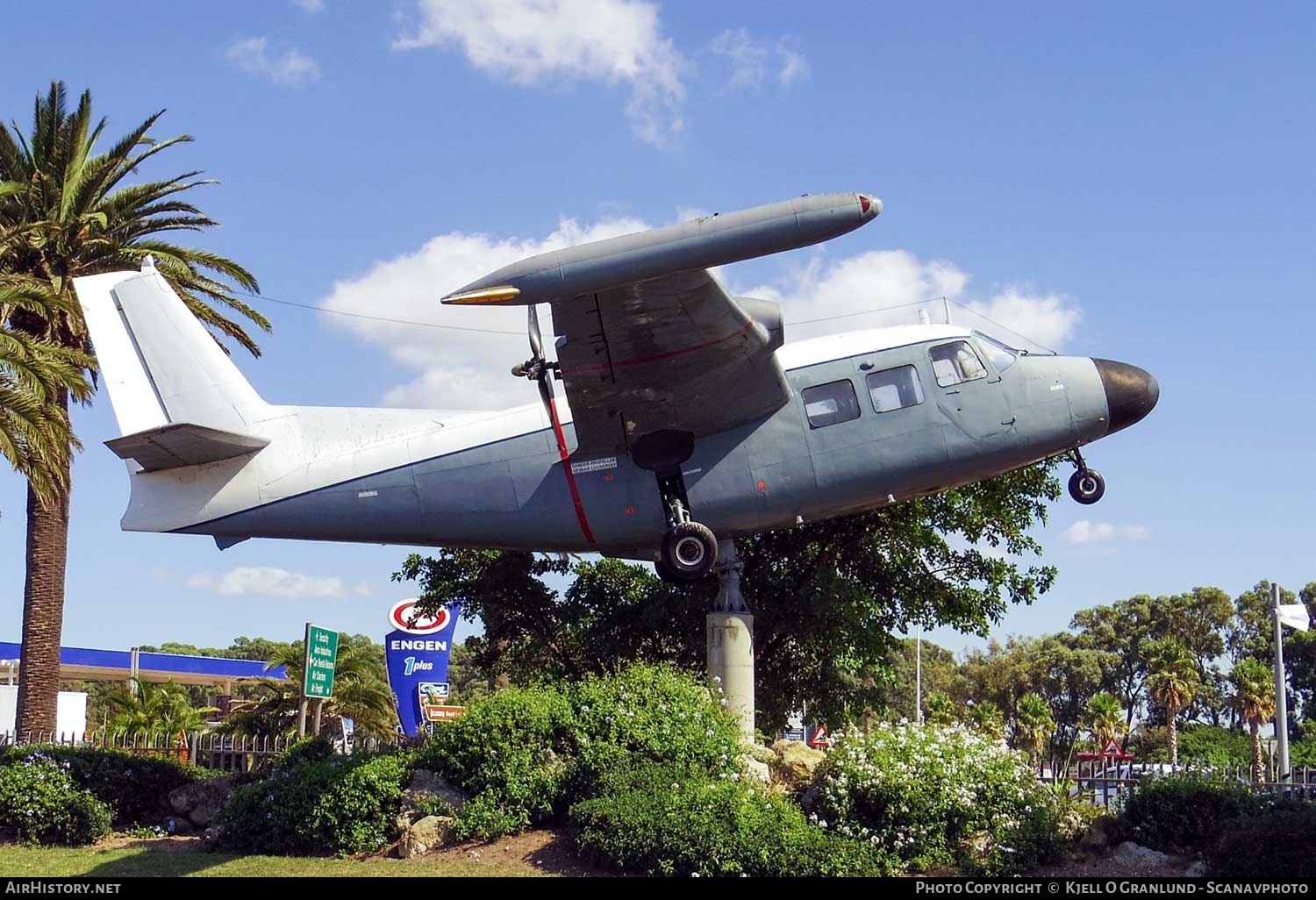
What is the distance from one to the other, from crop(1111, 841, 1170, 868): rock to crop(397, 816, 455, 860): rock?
8.05 metres

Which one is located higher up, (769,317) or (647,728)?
(769,317)

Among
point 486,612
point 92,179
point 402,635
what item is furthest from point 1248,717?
point 92,179

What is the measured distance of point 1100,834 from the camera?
1385 cm

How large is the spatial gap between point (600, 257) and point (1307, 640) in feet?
265

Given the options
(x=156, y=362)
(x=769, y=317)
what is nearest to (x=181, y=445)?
(x=156, y=362)

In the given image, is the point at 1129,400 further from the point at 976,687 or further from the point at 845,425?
the point at 976,687

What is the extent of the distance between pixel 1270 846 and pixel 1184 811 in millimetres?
1660

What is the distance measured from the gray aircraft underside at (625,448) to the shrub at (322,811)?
326 centimetres

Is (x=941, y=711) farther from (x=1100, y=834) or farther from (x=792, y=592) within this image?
(x=1100, y=834)

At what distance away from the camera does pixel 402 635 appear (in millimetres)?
35906

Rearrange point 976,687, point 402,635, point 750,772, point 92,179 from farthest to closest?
point 976,687
point 402,635
point 92,179
point 750,772

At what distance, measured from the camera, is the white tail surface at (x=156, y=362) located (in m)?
16.9

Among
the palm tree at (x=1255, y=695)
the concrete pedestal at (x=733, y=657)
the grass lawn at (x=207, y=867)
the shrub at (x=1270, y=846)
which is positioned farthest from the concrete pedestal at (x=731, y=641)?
the palm tree at (x=1255, y=695)

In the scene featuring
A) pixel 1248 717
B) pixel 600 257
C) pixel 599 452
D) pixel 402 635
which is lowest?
pixel 1248 717
